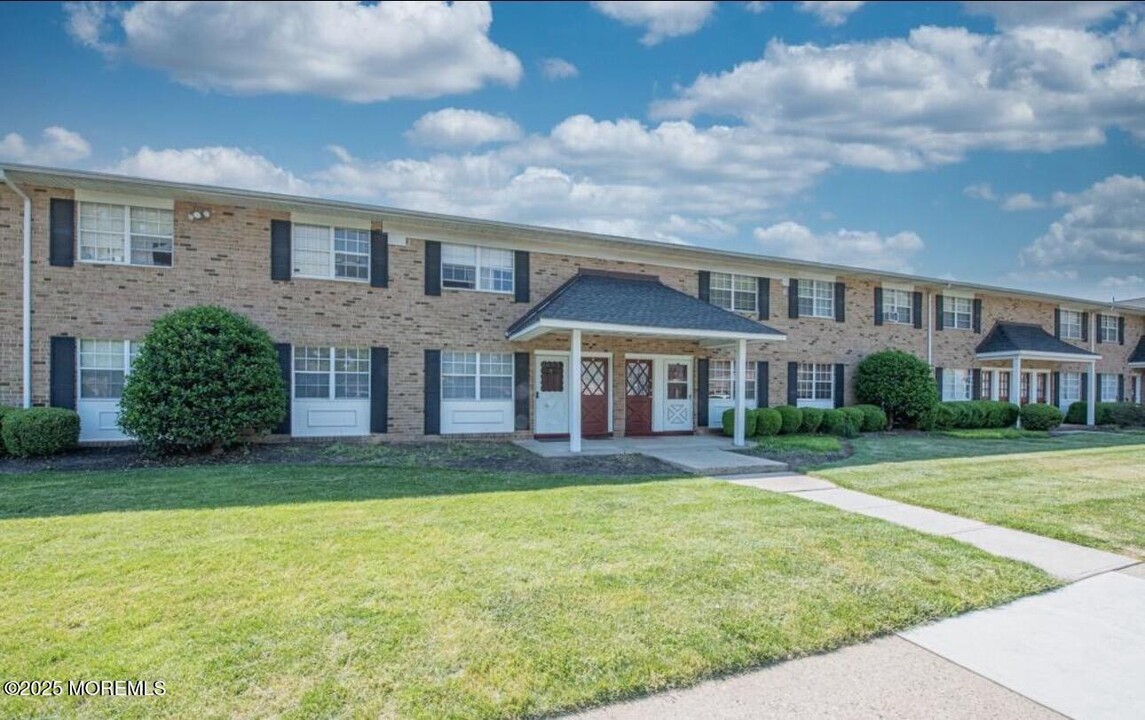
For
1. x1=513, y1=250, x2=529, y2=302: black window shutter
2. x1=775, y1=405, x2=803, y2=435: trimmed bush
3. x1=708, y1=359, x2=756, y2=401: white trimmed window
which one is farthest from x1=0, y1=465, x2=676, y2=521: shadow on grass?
x1=775, y1=405, x2=803, y2=435: trimmed bush

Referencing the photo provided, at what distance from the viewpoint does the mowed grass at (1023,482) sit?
6402 millimetres

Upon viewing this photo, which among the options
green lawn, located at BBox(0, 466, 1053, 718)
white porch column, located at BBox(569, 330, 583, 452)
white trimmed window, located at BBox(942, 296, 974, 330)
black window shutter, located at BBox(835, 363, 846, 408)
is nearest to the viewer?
green lawn, located at BBox(0, 466, 1053, 718)

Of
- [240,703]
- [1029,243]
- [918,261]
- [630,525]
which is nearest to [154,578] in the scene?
[240,703]

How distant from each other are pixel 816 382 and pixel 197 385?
54.0 ft

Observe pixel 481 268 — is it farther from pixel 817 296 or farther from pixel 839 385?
pixel 839 385

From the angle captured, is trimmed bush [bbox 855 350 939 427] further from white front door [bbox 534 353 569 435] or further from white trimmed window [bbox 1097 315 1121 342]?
white trimmed window [bbox 1097 315 1121 342]

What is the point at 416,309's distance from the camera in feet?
43.6

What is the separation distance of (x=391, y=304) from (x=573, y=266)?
4.67m

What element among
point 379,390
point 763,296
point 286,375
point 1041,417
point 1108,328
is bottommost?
point 1041,417

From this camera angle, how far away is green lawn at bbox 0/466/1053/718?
2957mm

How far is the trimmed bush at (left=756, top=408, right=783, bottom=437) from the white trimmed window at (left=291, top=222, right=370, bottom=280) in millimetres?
10527

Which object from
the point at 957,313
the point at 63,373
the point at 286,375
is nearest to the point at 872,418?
the point at 957,313

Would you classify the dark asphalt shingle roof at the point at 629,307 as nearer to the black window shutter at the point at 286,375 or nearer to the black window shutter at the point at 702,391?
the black window shutter at the point at 702,391

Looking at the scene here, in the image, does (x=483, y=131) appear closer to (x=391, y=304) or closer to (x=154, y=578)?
(x=391, y=304)
